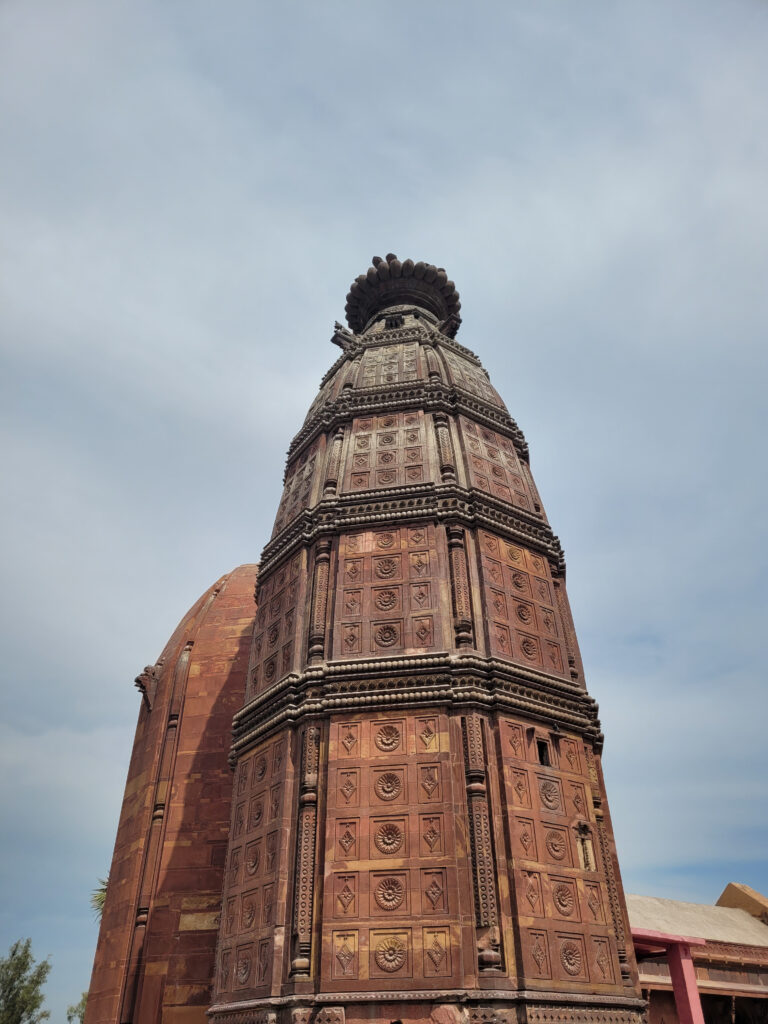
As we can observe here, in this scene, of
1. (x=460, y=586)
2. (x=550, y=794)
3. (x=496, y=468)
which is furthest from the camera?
(x=496, y=468)

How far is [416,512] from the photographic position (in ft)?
56.1

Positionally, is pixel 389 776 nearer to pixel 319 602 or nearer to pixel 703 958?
pixel 319 602

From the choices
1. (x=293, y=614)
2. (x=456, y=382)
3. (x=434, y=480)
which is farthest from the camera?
(x=456, y=382)

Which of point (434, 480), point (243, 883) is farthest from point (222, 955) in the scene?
point (434, 480)

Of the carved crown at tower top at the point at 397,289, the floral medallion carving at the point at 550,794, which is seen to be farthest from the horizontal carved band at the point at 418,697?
the carved crown at tower top at the point at 397,289

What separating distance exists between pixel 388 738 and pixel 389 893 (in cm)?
257

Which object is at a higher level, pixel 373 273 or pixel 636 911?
pixel 373 273

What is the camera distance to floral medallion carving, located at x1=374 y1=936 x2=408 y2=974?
1189 centimetres

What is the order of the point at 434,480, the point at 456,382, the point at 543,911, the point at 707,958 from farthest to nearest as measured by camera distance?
the point at 707,958 < the point at 456,382 < the point at 434,480 < the point at 543,911

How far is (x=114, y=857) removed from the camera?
2170 cm

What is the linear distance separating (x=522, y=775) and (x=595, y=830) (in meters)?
1.94

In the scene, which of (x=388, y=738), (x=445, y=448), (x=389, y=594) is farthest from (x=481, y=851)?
(x=445, y=448)

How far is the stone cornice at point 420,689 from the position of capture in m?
14.3

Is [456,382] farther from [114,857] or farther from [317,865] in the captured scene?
[114,857]
